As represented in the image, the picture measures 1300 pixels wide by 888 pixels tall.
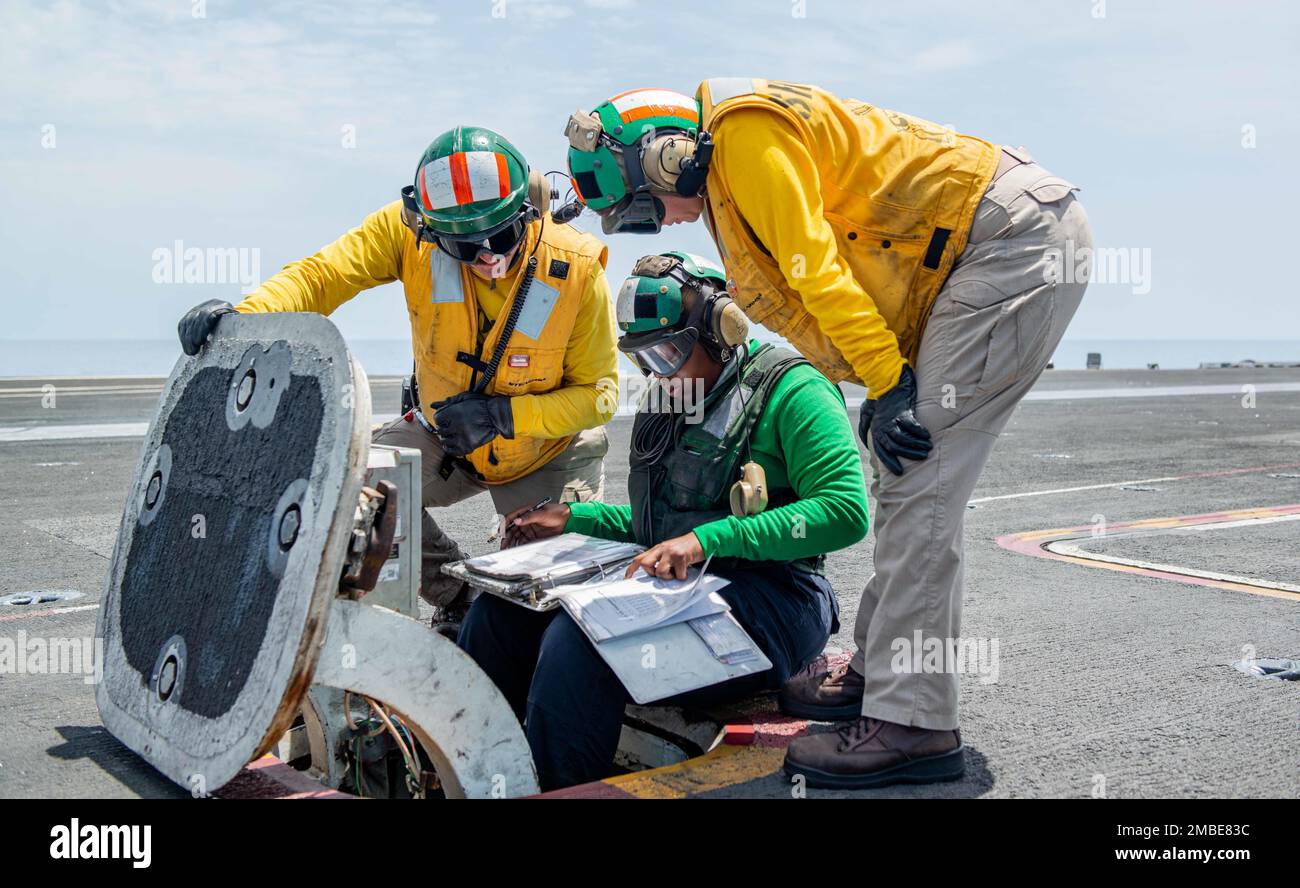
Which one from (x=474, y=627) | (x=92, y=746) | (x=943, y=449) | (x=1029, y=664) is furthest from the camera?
(x=1029, y=664)

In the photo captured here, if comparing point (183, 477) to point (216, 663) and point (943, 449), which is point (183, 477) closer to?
point (216, 663)

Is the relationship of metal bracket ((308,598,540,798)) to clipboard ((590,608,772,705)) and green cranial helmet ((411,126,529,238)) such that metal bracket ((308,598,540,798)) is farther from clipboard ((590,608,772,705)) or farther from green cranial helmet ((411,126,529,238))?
green cranial helmet ((411,126,529,238))

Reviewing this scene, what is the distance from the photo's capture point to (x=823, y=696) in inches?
146

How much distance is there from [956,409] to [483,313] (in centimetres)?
209

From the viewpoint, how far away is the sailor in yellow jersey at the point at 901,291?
3168mm

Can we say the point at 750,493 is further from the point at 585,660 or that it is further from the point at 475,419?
the point at 475,419

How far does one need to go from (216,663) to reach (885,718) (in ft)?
5.66

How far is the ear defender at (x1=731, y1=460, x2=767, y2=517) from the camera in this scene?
345cm

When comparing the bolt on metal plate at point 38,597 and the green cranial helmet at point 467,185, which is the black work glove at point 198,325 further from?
the bolt on metal plate at point 38,597
